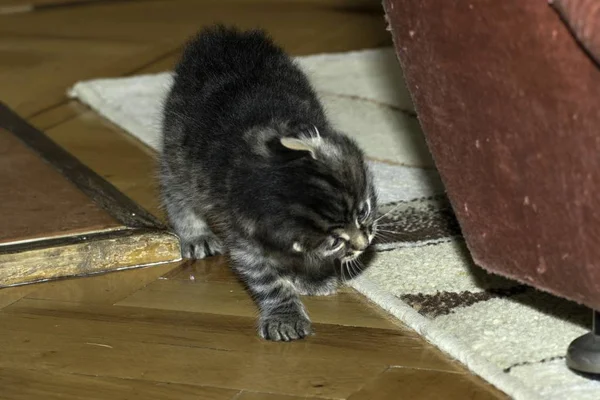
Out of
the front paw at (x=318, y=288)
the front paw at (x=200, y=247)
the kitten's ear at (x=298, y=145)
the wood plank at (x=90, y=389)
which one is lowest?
the wood plank at (x=90, y=389)

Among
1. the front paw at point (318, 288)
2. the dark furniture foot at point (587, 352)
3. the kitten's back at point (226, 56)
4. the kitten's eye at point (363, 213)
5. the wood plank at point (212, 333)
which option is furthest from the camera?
the kitten's back at point (226, 56)

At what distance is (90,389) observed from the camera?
1.80 meters

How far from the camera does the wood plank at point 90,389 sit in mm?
1765

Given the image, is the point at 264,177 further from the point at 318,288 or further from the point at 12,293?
the point at 12,293

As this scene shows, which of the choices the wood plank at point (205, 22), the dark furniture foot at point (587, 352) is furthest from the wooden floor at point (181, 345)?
the wood plank at point (205, 22)

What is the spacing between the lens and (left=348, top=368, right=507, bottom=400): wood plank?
1698 mm

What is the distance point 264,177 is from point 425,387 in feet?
1.53

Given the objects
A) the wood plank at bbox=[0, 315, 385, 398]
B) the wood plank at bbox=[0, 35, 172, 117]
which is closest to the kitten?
the wood plank at bbox=[0, 315, 385, 398]

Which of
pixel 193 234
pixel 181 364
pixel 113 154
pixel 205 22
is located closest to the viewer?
pixel 181 364

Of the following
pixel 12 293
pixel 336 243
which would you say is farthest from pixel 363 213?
pixel 12 293

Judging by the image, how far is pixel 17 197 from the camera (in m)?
2.49

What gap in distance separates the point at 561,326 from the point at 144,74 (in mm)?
2107

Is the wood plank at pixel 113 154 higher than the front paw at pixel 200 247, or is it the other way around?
the wood plank at pixel 113 154

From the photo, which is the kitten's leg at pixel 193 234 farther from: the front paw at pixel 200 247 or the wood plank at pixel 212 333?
the wood plank at pixel 212 333
